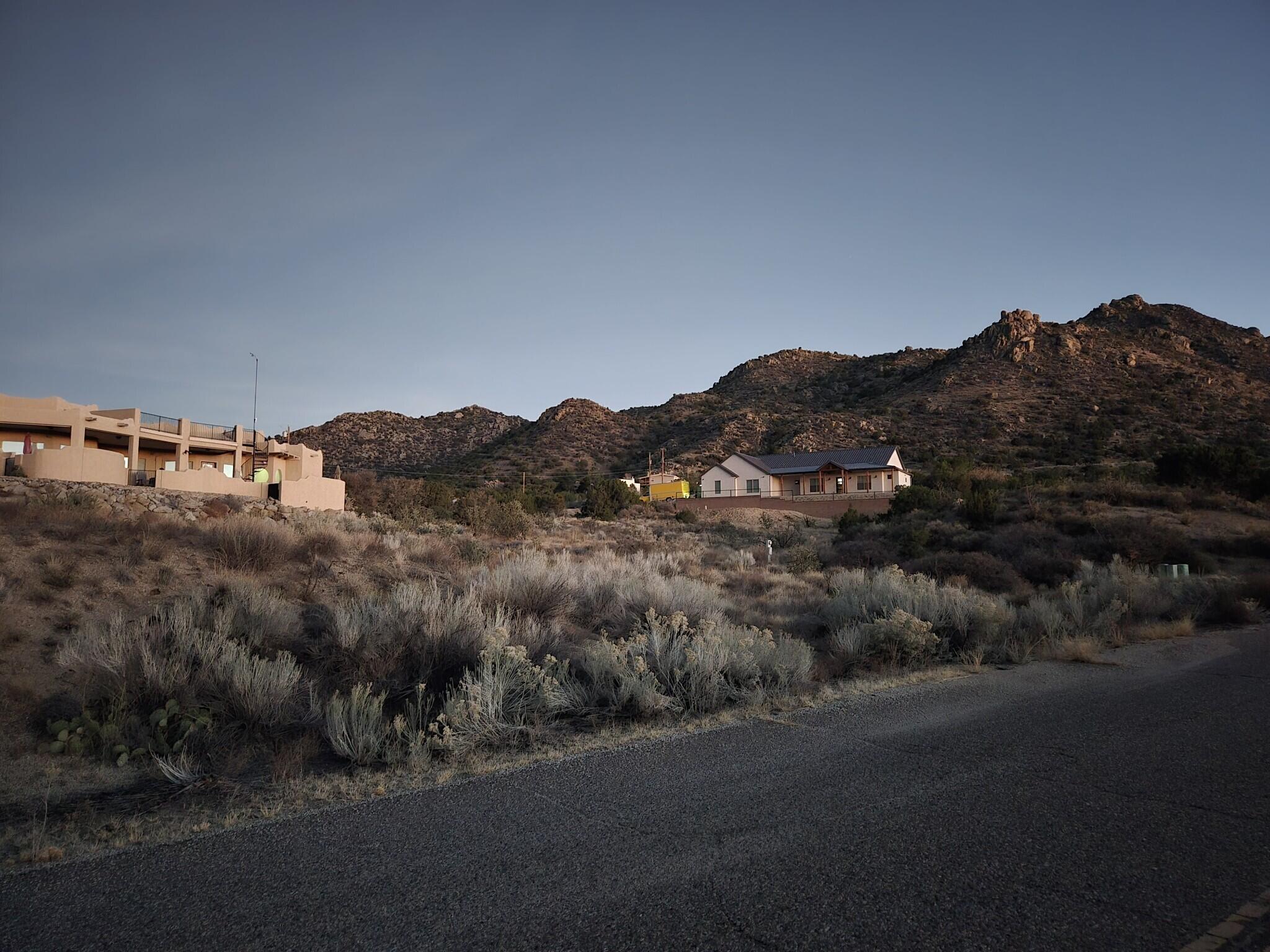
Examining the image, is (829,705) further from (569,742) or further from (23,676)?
(23,676)

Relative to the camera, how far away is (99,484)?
88.9 feet

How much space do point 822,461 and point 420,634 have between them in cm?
5659

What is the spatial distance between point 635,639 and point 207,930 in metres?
5.71


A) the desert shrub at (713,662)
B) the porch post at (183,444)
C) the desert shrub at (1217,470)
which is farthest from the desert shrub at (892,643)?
the porch post at (183,444)

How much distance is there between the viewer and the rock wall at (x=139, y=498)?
70.7 feet

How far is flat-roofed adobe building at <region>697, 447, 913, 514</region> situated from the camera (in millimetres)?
58656

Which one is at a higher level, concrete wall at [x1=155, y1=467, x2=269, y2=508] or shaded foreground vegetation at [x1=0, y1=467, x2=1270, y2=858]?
concrete wall at [x1=155, y1=467, x2=269, y2=508]

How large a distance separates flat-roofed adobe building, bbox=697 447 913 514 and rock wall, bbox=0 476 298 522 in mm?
34731

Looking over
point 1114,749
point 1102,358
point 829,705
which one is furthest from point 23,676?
point 1102,358

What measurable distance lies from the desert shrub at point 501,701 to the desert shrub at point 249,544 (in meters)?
7.42

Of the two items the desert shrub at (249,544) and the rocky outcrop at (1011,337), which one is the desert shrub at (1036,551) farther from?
the rocky outcrop at (1011,337)

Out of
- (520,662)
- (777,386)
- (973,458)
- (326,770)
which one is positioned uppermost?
(777,386)

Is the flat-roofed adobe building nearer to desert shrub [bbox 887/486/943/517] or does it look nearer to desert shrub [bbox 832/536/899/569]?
desert shrub [bbox 887/486/943/517]

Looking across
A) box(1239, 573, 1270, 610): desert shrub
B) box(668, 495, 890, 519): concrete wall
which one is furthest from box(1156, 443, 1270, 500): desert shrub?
box(1239, 573, 1270, 610): desert shrub
